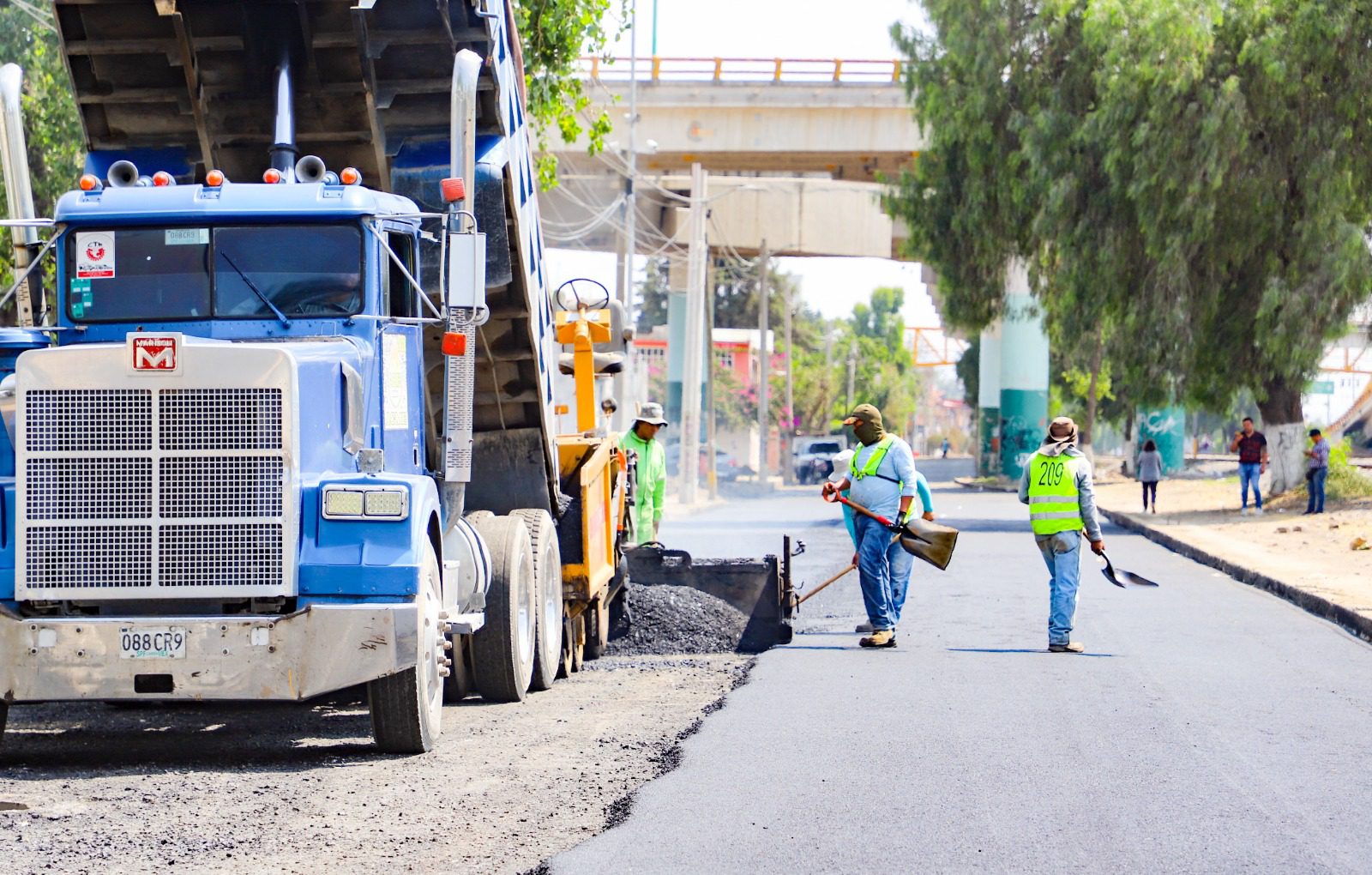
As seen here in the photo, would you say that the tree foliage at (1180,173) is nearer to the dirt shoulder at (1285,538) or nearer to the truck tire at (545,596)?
the dirt shoulder at (1285,538)

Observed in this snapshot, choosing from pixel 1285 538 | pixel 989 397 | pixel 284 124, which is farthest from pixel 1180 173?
pixel 989 397

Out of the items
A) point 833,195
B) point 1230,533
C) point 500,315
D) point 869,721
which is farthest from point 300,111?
point 833,195

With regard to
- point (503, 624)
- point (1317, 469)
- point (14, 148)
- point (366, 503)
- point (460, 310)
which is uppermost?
point (14, 148)

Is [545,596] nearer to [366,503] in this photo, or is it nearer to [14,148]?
[366,503]

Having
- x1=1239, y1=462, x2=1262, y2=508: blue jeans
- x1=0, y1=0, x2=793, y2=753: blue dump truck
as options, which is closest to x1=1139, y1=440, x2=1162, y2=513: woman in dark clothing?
x1=1239, y1=462, x2=1262, y2=508: blue jeans

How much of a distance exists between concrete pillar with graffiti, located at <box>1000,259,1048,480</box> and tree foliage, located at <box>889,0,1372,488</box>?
62.1 feet

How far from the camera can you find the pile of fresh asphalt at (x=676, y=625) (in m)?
12.7

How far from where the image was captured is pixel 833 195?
47.7m

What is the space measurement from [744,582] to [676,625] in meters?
0.66

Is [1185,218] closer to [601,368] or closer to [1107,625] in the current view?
[1107,625]

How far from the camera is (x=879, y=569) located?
39.5 feet

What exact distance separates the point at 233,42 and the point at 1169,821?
6.39 m

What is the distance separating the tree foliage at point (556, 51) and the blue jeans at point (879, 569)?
21.2ft

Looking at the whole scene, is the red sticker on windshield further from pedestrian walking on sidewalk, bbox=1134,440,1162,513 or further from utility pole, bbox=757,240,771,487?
utility pole, bbox=757,240,771,487
